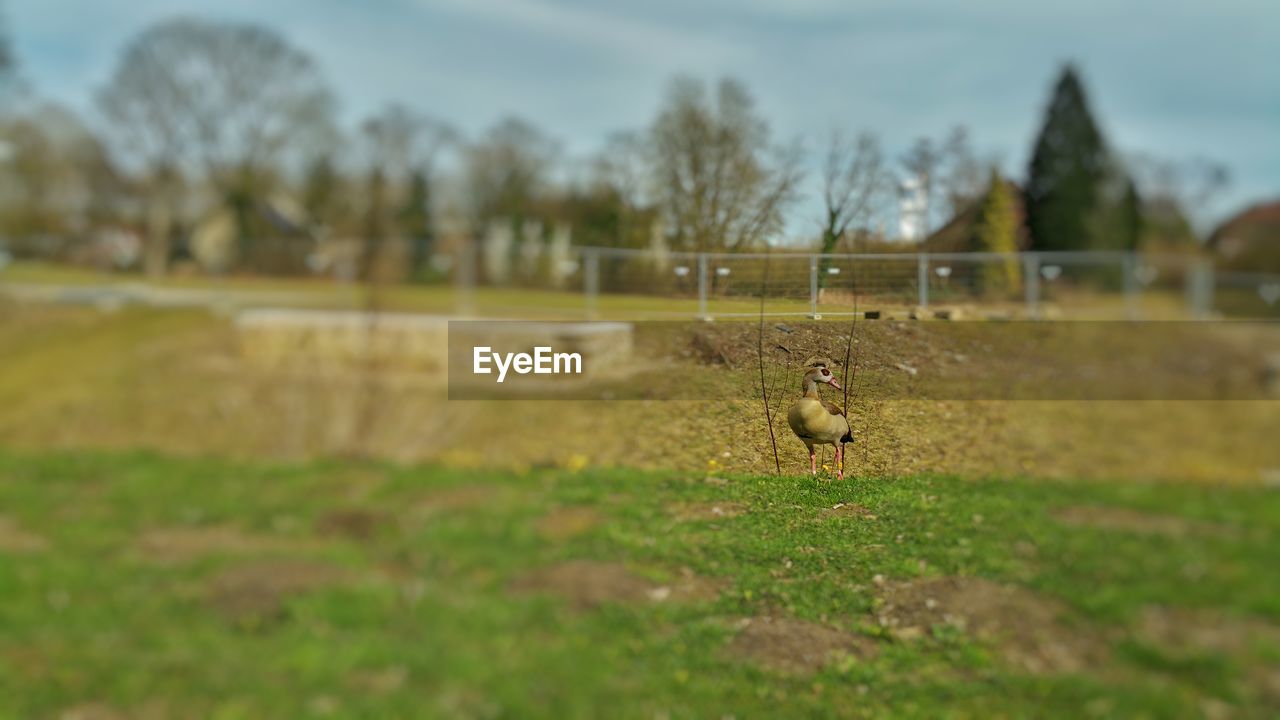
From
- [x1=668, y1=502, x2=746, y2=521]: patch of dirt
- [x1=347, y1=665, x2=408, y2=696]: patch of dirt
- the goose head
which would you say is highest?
the goose head

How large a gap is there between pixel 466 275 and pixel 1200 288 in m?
9.42

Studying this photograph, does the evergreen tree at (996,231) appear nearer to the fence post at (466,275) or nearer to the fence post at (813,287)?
the fence post at (813,287)

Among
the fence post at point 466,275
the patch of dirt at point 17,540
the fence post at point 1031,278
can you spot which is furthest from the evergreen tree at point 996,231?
the fence post at point 466,275

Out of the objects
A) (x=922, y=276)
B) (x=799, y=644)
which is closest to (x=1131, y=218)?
(x=799, y=644)

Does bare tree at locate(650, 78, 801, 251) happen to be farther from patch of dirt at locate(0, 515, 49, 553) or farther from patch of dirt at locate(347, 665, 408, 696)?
patch of dirt at locate(0, 515, 49, 553)

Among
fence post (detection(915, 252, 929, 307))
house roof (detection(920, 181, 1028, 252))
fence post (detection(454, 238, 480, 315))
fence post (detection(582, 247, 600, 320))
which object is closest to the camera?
fence post (detection(915, 252, 929, 307))

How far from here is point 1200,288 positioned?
23.3 ft

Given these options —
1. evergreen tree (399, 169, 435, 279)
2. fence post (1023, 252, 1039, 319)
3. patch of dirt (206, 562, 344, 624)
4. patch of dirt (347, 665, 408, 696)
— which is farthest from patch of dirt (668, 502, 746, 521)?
evergreen tree (399, 169, 435, 279)

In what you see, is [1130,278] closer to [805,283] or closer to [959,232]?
[959,232]

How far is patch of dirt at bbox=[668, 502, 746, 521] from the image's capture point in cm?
143

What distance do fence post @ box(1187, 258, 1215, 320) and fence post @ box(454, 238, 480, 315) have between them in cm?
797

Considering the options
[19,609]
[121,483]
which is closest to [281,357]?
[121,483]

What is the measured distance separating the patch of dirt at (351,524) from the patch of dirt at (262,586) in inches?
25.4

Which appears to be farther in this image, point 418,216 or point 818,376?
point 418,216
